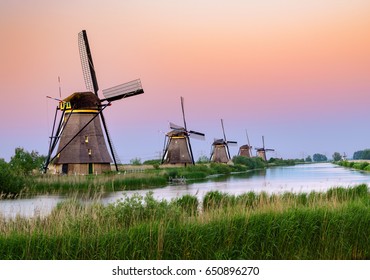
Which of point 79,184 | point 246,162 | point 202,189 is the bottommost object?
point 202,189

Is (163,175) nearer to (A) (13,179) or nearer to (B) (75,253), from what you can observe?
(A) (13,179)

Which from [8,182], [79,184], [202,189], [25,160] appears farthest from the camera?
[25,160]

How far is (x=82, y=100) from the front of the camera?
1188 inches

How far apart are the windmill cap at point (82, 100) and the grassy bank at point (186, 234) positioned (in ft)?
70.2

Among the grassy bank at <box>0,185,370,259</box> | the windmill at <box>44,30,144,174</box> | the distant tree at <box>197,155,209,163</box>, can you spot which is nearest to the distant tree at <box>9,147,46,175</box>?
the windmill at <box>44,30,144,174</box>

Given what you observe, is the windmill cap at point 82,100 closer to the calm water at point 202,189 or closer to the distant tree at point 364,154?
the calm water at point 202,189

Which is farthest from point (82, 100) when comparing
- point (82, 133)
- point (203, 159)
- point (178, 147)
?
point (203, 159)

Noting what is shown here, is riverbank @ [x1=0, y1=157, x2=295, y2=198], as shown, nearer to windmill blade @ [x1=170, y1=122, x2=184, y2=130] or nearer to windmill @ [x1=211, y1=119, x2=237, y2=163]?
windmill blade @ [x1=170, y1=122, x2=184, y2=130]

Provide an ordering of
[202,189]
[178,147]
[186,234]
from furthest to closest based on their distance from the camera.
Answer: [178,147] → [202,189] → [186,234]

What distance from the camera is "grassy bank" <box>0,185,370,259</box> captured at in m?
7.25

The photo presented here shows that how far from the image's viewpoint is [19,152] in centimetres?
2869

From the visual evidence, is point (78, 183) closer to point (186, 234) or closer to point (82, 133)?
point (82, 133)

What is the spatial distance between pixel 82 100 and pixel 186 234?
23.7 m
